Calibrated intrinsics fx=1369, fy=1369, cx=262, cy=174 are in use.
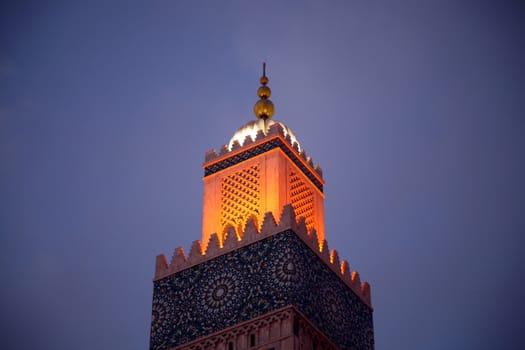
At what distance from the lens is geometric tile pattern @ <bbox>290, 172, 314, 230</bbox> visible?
3141 cm

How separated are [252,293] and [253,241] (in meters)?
1.32

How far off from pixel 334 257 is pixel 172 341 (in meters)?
4.27

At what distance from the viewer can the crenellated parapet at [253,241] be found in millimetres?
29625

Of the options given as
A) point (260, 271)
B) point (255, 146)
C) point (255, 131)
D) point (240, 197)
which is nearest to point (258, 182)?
point (240, 197)

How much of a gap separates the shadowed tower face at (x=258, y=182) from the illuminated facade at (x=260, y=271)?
2 centimetres

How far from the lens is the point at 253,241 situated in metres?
29.7

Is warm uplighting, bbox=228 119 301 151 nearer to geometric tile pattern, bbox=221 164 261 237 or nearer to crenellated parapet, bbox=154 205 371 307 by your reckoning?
geometric tile pattern, bbox=221 164 261 237

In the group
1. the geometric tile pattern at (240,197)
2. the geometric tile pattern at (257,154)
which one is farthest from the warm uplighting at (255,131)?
the geometric tile pattern at (240,197)

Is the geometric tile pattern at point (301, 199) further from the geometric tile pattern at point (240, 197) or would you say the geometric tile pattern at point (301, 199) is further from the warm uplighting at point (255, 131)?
the warm uplighting at point (255, 131)

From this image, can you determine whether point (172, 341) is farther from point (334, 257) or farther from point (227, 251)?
point (334, 257)

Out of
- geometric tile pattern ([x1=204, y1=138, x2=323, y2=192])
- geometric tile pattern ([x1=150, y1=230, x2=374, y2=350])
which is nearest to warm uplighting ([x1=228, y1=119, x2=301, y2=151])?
geometric tile pattern ([x1=204, y1=138, x2=323, y2=192])

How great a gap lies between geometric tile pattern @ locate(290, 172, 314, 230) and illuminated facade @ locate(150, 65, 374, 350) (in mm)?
28

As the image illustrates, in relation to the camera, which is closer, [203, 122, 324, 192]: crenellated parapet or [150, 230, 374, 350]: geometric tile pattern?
[150, 230, 374, 350]: geometric tile pattern

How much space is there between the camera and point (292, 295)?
28297 mm
